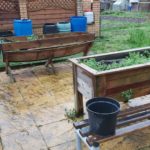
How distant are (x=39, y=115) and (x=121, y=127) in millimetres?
1453

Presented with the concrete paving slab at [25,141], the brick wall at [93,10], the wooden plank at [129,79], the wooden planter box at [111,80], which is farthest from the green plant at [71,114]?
the brick wall at [93,10]

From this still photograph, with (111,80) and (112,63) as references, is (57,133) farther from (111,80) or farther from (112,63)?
(112,63)

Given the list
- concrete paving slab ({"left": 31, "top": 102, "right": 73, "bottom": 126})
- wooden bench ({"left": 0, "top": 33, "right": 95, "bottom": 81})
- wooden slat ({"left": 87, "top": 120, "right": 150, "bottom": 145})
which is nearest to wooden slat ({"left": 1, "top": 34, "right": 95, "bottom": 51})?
wooden bench ({"left": 0, "top": 33, "right": 95, "bottom": 81})

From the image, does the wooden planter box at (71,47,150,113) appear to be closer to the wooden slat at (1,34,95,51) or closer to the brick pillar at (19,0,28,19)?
the wooden slat at (1,34,95,51)

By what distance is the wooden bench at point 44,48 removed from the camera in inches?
180

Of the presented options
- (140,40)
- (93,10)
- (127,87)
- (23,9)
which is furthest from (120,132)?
(93,10)

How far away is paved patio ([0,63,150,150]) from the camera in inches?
107

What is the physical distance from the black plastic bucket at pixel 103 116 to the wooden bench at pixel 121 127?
5cm

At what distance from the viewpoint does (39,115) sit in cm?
338

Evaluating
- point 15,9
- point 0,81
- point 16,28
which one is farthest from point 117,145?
point 15,9

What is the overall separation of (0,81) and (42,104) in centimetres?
134

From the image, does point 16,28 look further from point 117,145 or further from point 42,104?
point 117,145

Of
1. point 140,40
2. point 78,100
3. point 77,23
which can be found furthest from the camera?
point 77,23

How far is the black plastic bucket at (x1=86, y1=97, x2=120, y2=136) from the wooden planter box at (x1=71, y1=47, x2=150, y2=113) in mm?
462
